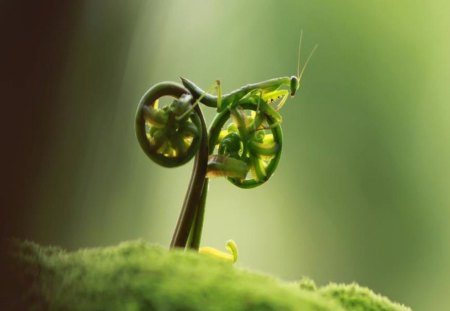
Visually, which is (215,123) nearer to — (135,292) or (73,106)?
(135,292)

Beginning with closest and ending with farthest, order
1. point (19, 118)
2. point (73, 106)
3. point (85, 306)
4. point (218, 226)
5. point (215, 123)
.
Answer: point (85, 306)
point (215, 123)
point (19, 118)
point (73, 106)
point (218, 226)

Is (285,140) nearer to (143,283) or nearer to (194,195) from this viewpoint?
(194,195)

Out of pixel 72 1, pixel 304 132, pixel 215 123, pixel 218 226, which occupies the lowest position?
pixel 218 226

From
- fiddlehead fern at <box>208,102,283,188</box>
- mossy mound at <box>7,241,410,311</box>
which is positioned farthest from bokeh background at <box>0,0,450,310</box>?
mossy mound at <box>7,241,410,311</box>

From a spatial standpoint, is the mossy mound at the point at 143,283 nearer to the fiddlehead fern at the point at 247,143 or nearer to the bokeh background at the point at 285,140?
the fiddlehead fern at the point at 247,143

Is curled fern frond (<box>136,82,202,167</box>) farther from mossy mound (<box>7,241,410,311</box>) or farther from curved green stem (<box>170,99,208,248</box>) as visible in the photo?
mossy mound (<box>7,241,410,311</box>)

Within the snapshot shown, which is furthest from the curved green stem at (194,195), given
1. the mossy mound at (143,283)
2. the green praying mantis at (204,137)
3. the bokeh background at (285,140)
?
the bokeh background at (285,140)

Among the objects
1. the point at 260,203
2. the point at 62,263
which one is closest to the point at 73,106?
the point at 260,203
